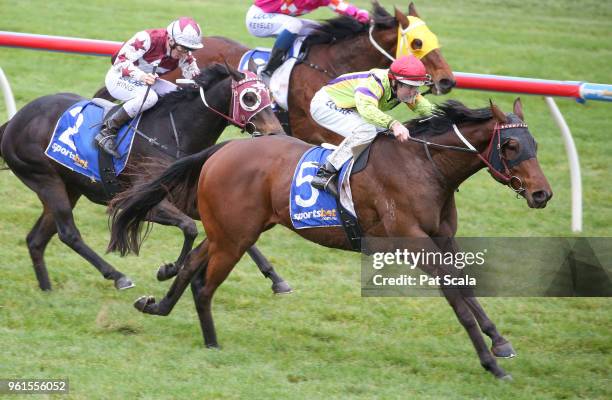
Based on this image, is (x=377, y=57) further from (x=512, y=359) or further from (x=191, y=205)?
(x=512, y=359)

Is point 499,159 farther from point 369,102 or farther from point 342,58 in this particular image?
point 342,58

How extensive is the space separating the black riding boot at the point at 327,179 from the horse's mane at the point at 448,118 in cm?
57

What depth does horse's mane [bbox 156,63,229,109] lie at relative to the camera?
715cm

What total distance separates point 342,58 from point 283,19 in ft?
2.32

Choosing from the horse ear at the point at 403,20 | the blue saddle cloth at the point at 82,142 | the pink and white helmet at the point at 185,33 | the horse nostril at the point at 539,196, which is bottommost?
the blue saddle cloth at the point at 82,142

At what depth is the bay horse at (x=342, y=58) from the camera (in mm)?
8352

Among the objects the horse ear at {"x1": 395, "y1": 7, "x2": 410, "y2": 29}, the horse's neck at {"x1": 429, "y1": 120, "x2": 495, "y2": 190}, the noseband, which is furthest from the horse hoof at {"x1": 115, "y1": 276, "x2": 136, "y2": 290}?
the horse ear at {"x1": 395, "y1": 7, "x2": 410, "y2": 29}

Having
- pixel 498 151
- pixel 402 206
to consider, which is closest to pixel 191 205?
pixel 402 206

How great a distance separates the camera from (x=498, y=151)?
230 inches

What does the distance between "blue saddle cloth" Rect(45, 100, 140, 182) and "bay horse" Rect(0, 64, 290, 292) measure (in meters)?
0.07

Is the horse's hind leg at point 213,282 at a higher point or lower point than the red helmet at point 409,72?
lower

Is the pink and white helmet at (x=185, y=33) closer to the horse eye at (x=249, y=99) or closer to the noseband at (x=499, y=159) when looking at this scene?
the horse eye at (x=249, y=99)

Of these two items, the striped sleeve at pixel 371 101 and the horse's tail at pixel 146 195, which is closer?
the striped sleeve at pixel 371 101

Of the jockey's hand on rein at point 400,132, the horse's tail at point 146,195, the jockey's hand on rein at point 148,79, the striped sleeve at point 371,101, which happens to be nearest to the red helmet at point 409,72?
the striped sleeve at point 371,101
